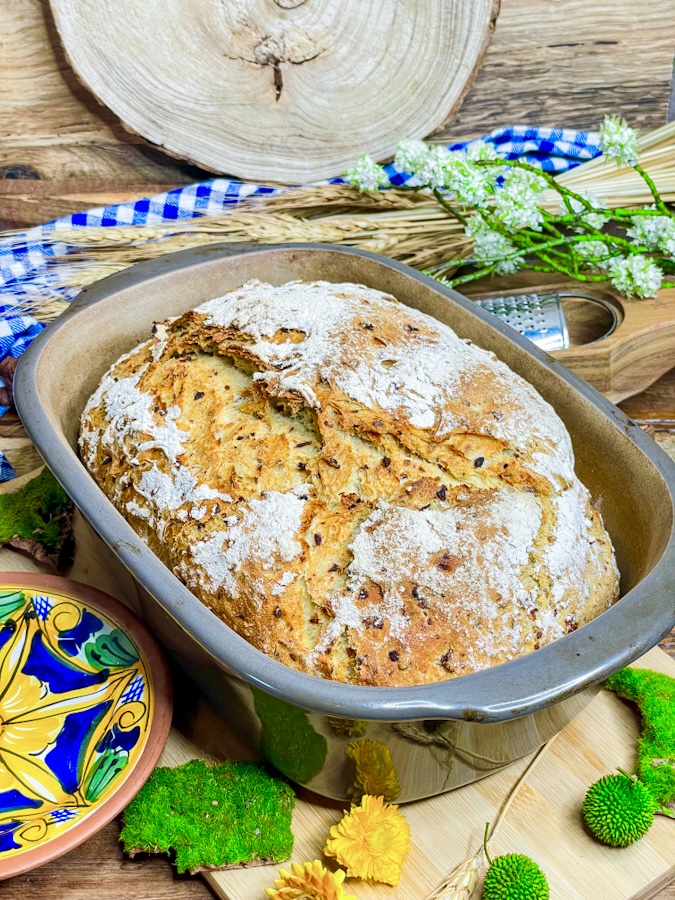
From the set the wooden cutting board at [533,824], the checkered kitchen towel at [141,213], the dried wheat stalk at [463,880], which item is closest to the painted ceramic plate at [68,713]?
the wooden cutting board at [533,824]

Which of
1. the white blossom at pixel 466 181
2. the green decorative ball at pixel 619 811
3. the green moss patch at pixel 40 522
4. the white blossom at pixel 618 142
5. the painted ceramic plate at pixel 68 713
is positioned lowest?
the green moss patch at pixel 40 522

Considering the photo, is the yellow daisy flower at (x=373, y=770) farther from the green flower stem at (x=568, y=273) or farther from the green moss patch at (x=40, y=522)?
the green flower stem at (x=568, y=273)

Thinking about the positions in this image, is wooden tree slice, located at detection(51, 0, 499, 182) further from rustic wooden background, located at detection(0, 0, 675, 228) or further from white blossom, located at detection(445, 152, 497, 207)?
white blossom, located at detection(445, 152, 497, 207)

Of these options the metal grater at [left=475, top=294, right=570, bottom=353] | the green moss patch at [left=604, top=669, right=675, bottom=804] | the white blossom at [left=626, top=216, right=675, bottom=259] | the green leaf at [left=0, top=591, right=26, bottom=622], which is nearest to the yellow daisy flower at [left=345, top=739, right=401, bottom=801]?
the green moss patch at [left=604, top=669, right=675, bottom=804]

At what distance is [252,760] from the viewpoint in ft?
4.55

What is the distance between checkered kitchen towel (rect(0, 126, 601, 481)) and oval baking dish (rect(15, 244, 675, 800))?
0.52m

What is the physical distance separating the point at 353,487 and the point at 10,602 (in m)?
0.65

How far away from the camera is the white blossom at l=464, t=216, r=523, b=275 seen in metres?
2.09

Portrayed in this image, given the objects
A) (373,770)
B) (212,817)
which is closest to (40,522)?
(212,817)

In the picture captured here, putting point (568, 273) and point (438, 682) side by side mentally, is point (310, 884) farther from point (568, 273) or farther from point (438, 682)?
point (568, 273)

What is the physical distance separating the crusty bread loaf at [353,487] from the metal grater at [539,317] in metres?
0.48

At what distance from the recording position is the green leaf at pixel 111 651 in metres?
1.40

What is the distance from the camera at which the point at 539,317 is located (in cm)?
210

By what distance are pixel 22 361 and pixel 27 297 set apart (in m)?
0.75
